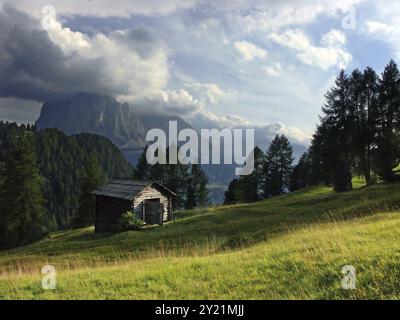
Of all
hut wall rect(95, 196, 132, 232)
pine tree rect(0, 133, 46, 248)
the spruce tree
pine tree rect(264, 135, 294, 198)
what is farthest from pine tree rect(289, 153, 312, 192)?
pine tree rect(0, 133, 46, 248)

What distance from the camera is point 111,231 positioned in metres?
44.0

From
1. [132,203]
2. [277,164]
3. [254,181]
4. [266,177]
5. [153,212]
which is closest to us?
[132,203]

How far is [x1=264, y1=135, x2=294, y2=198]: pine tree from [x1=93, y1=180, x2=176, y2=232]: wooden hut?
4206 centimetres

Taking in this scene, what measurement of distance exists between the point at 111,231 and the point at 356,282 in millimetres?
38455

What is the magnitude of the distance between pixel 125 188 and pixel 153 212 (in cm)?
448

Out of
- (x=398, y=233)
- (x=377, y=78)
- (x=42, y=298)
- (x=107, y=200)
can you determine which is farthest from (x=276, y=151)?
(x=42, y=298)

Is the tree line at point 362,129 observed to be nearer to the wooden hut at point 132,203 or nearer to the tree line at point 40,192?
the wooden hut at point 132,203

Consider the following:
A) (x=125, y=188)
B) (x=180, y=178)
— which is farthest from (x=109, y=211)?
(x=180, y=178)

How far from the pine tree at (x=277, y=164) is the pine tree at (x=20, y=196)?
4710 cm

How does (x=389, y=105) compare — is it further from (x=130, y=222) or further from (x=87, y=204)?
(x=87, y=204)

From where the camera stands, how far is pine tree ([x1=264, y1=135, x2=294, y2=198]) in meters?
84.9

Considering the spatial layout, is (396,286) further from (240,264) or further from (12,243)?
(12,243)

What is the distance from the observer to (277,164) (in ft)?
282

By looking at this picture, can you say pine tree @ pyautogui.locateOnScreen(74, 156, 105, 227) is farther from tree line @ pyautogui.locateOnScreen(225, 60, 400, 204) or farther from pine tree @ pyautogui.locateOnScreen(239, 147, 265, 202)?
tree line @ pyautogui.locateOnScreen(225, 60, 400, 204)
